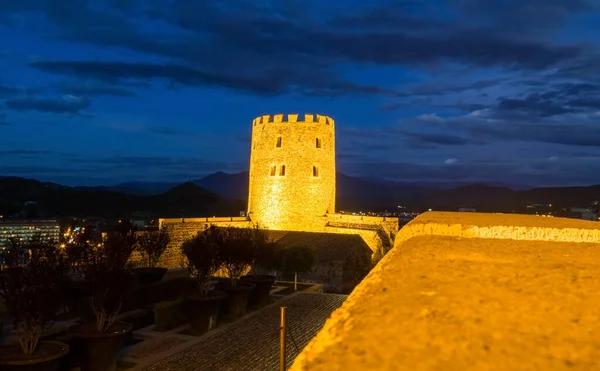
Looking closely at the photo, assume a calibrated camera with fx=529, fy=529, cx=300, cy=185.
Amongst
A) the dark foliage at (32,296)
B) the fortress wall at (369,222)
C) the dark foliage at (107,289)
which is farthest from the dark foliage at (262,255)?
the fortress wall at (369,222)

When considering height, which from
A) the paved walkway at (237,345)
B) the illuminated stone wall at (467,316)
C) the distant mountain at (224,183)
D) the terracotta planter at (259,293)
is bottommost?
the paved walkway at (237,345)

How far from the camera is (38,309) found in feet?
26.1

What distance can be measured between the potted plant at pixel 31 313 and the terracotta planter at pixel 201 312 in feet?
12.0

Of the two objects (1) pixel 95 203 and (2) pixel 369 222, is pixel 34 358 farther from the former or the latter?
(1) pixel 95 203

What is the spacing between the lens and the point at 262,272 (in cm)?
2131

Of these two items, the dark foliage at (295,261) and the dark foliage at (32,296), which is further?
the dark foliage at (295,261)

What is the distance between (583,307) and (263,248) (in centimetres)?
1540

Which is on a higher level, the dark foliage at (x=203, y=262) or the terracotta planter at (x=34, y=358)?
the dark foliage at (x=203, y=262)

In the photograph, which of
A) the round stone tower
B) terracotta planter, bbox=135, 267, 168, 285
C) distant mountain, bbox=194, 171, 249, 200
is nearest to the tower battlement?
the round stone tower

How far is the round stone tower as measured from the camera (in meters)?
32.7

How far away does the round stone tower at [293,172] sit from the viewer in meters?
32.7

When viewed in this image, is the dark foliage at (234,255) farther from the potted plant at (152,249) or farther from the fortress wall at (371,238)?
the fortress wall at (371,238)

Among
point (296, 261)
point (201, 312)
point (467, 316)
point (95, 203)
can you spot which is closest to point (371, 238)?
point (296, 261)

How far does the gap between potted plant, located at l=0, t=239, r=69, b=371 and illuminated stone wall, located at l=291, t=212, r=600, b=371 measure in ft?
19.5
